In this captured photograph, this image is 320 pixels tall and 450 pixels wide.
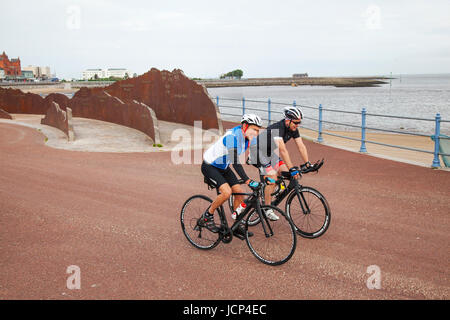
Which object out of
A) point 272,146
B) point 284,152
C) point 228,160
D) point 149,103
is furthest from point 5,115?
point 228,160

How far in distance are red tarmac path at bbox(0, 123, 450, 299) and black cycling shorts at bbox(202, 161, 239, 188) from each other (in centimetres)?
94

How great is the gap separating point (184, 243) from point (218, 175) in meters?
1.23

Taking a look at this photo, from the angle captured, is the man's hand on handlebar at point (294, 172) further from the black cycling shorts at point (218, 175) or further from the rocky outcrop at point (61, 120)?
the rocky outcrop at point (61, 120)

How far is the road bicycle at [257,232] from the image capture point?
15.7 ft

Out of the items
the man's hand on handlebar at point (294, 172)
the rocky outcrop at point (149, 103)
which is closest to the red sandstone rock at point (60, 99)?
the rocky outcrop at point (149, 103)

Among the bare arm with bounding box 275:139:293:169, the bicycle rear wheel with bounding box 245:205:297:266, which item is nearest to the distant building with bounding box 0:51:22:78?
the bare arm with bounding box 275:139:293:169

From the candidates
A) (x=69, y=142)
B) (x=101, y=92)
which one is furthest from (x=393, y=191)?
(x=101, y=92)

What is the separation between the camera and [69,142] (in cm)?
1457

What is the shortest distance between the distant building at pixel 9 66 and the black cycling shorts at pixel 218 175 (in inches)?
6496

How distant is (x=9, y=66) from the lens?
160500 mm

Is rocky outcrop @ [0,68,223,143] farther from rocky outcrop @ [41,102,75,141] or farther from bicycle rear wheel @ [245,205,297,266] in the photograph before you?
bicycle rear wheel @ [245,205,297,266]

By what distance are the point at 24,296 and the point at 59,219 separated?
246 centimetres

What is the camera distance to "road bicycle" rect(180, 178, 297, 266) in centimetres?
478
